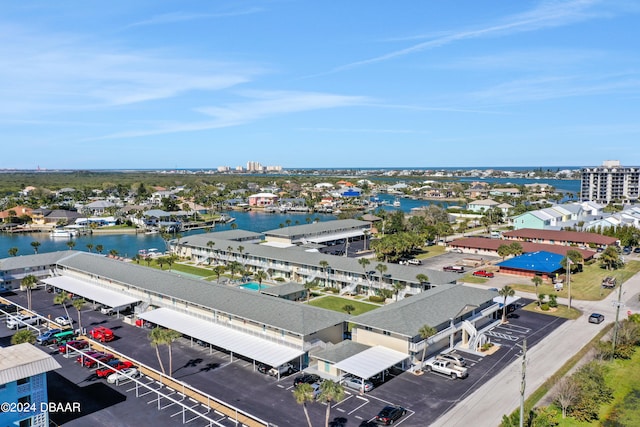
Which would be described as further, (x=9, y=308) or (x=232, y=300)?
(x=9, y=308)

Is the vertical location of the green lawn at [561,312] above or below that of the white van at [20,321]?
below

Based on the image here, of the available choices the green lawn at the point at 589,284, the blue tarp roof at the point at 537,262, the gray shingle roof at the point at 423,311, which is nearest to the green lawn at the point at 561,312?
the green lawn at the point at 589,284

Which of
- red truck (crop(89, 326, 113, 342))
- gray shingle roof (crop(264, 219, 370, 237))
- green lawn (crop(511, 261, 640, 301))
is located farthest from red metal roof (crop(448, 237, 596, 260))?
red truck (crop(89, 326, 113, 342))

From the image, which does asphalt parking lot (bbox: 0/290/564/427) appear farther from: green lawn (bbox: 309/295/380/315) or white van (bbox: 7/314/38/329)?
green lawn (bbox: 309/295/380/315)

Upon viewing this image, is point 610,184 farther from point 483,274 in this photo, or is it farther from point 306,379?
point 306,379

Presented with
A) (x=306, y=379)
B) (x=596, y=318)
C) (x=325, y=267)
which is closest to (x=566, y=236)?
(x=596, y=318)

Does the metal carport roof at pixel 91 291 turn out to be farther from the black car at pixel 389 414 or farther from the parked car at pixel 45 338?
the black car at pixel 389 414

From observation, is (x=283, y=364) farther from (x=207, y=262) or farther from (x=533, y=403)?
(x=207, y=262)
